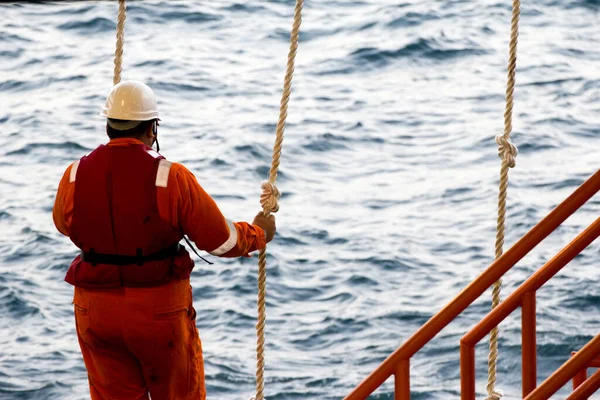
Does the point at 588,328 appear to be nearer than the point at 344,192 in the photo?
Yes

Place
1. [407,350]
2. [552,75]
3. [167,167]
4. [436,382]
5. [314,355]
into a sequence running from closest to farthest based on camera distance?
[407,350] < [167,167] < [436,382] < [314,355] < [552,75]

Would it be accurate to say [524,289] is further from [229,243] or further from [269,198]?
[269,198]

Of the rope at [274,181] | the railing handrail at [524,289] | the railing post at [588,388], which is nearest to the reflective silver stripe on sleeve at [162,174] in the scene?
the rope at [274,181]

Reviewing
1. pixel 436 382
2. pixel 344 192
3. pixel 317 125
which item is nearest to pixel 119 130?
pixel 436 382

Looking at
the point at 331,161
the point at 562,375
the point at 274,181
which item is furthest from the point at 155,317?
the point at 331,161

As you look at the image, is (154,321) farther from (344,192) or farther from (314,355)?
(344,192)

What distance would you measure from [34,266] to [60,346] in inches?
77.6

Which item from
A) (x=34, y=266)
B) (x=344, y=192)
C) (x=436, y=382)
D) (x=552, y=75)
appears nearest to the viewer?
(x=436, y=382)

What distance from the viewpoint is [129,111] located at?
3.93 metres

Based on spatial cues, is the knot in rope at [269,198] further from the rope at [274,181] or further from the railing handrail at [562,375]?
the railing handrail at [562,375]

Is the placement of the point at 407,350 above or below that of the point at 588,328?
above

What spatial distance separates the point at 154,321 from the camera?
3.94m

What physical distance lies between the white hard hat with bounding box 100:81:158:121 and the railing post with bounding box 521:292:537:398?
4.94 feet

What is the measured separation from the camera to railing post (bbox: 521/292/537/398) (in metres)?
3.56
